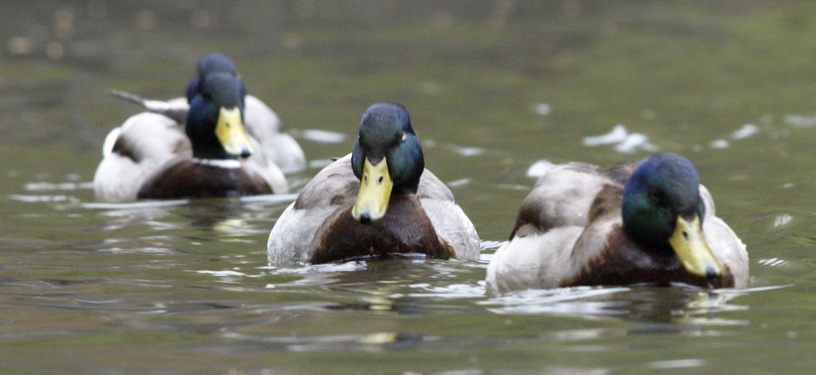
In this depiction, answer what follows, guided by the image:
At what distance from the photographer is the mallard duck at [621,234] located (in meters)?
7.03

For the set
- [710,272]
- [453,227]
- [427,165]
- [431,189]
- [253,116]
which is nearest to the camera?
[710,272]

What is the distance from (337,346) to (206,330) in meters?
0.70

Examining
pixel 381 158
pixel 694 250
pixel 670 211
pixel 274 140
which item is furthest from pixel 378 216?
pixel 274 140

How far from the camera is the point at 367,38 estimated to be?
21672 mm

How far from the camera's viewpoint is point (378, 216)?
330 inches

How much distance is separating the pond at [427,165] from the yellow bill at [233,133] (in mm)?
450

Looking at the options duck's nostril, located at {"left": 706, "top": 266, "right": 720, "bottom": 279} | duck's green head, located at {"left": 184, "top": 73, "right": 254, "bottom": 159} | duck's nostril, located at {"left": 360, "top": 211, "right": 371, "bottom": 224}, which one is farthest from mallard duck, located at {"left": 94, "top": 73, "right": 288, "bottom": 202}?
duck's nostril, located at {"left": 706, "top": 266, "right": 720, "bottom": 279}

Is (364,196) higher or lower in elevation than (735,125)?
lower

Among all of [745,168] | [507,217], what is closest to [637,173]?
[507,217]

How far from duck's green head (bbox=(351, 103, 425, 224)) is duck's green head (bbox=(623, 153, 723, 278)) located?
1.73m

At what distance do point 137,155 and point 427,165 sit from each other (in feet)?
8.29

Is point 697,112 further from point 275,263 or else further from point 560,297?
point 560,297

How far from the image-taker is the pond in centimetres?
633

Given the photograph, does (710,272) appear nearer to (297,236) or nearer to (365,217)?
(365,217)
